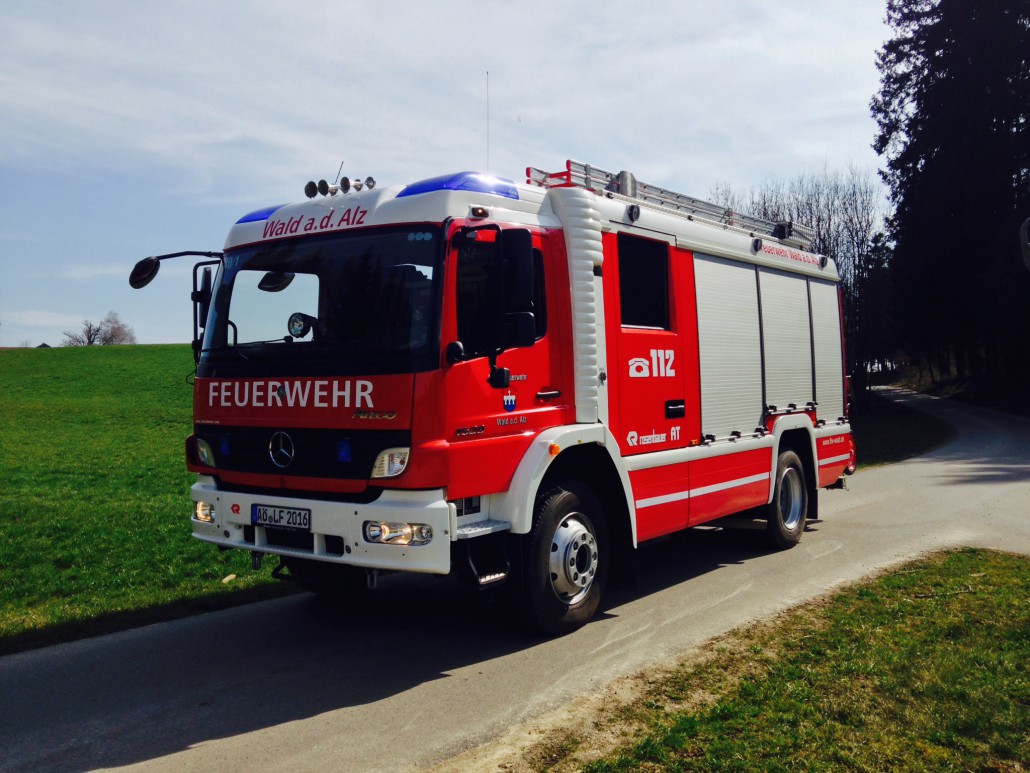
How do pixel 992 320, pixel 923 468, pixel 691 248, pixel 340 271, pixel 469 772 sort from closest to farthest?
pixel 469 772 → pixel 340 271 → pixel 691 248 → pixel 923 468 → pixel 992 320

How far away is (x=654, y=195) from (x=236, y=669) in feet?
16.8

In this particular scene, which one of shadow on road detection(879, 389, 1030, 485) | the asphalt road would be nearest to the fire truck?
the asphalt road

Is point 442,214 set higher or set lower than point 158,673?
higher

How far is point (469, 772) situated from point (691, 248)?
5.16 metres

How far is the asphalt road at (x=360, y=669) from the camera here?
4.44 metres

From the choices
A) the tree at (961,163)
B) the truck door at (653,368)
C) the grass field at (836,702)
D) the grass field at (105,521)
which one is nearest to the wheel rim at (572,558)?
the truck door at (653,368)

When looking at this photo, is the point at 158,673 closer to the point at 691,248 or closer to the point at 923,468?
the point at 691,248

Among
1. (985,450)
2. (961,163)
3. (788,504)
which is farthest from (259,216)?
(961,163)

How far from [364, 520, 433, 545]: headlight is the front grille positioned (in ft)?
1.15

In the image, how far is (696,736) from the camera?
170 inches

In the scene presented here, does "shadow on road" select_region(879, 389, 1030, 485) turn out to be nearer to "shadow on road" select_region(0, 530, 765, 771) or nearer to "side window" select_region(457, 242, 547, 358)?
"shadow on road" select_region(0, 530, 765, 771)

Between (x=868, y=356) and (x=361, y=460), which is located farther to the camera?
(x=868, y=356)

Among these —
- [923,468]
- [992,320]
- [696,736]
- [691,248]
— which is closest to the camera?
[696,736]

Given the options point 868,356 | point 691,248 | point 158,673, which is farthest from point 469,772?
point 868,356
